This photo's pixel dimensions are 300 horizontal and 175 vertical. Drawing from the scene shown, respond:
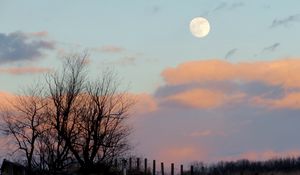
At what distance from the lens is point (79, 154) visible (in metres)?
56.2

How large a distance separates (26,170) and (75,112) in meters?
7.42

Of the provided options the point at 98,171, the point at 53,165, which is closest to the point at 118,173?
the point at 98,171

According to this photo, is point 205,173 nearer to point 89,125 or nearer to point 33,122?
point 89,125

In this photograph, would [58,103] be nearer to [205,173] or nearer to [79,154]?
[79,154]

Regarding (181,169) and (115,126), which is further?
(115,126)

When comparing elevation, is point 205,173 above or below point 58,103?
below

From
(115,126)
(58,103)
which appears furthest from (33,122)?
(115,126)

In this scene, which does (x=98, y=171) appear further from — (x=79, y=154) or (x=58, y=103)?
(x=58, y=103)

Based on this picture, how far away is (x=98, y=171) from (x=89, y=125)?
457 cm

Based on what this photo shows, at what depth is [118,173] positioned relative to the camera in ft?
177

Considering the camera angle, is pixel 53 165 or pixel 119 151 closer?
pixel 53 165

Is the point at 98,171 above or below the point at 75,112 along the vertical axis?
below

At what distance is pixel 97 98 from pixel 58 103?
12.1 feet

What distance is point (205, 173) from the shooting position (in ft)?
183
